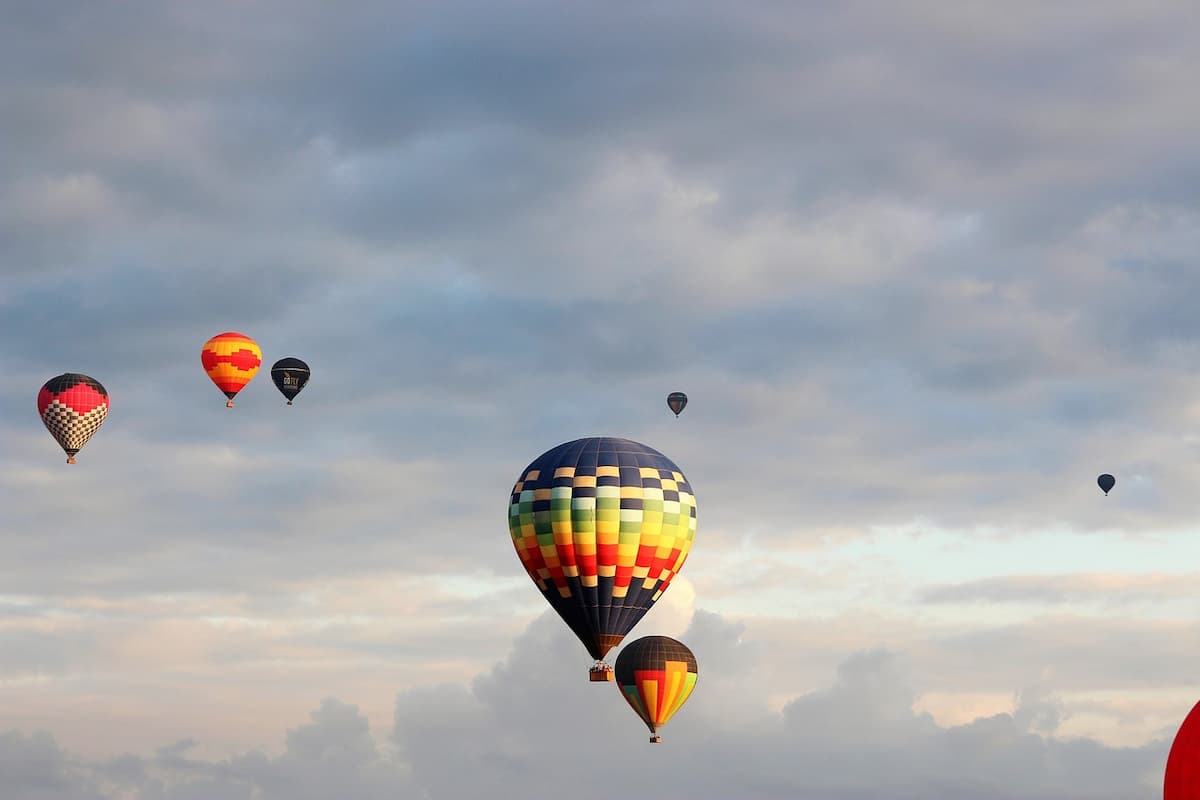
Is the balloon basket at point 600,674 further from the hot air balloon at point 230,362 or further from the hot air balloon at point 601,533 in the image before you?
the hot air balloon at point 230,362

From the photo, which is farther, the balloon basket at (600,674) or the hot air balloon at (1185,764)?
the balloon basket at (600,674)

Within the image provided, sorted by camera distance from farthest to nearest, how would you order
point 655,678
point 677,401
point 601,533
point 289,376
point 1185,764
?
point 677,401
point 289,376
point 655,678
point 601,533
point 1185,764

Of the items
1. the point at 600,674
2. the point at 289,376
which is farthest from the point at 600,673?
the point at 289,376

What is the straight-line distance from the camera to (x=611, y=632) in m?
98.9

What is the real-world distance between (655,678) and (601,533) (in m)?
16.9

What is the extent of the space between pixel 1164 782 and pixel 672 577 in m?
33.9

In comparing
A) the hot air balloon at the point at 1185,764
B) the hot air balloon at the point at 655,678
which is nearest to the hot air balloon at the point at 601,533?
the hot air balloon at the point at 655,678

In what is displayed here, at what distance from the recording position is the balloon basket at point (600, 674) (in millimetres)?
97625

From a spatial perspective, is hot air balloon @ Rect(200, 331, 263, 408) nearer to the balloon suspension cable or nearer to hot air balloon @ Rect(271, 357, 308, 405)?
hot air balloon @ Rect(271, 357, 308, 405)

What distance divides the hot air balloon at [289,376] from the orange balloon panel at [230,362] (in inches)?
55.2

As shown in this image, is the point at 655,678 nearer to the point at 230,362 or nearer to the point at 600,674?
the point at 600,674

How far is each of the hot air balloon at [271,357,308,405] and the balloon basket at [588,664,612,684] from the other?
29.5m

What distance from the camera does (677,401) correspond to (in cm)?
13488

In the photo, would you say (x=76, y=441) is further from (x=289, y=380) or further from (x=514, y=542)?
(x=514, y=542)
